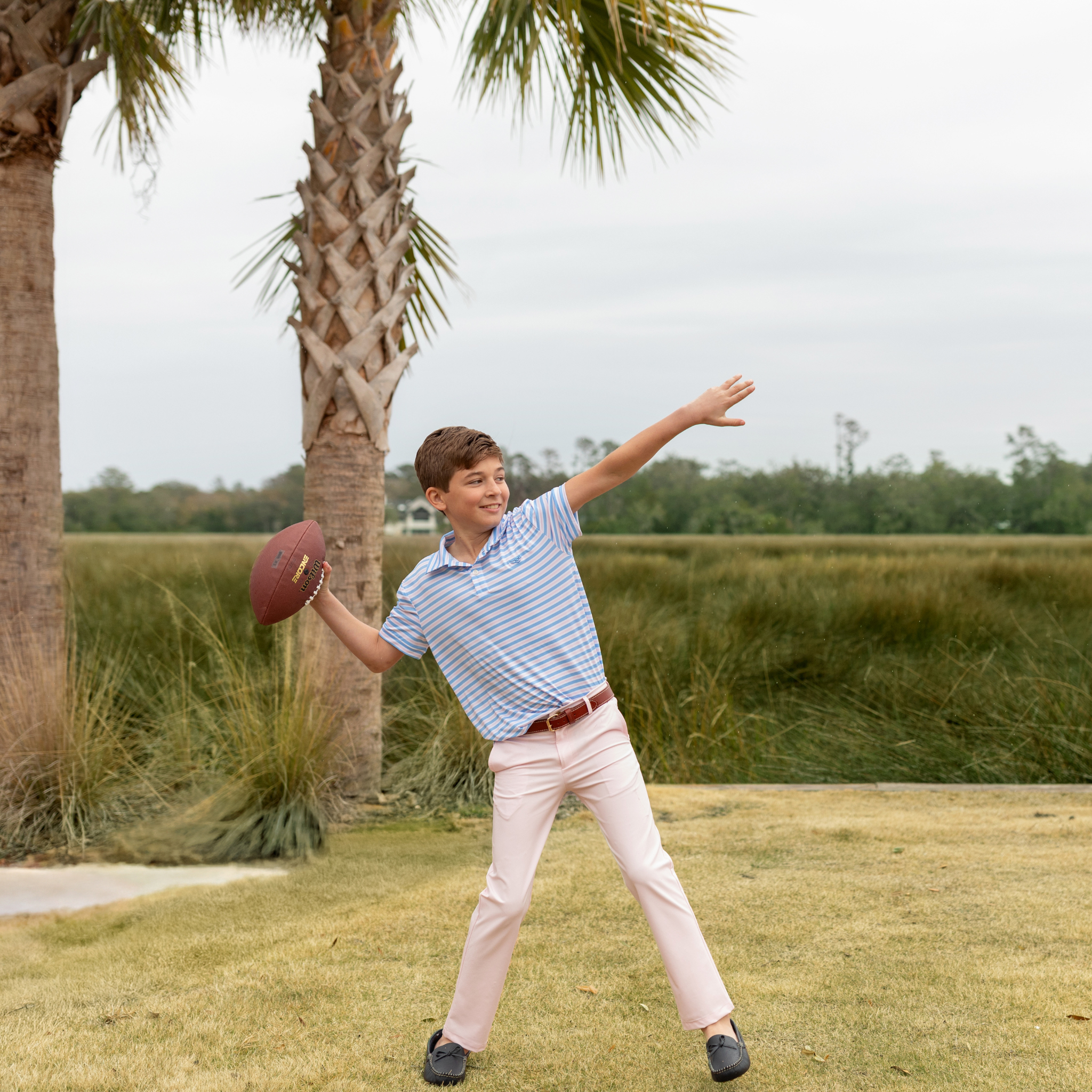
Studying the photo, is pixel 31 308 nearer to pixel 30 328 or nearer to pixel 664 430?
pixel 30 328

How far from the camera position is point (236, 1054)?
9.70 ft

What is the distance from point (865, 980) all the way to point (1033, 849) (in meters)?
1.78

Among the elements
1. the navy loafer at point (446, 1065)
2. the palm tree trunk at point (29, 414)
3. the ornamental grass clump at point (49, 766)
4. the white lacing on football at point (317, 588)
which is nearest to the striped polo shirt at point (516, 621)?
the white lacing on football at point (317, 588)

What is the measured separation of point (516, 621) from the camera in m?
2.70

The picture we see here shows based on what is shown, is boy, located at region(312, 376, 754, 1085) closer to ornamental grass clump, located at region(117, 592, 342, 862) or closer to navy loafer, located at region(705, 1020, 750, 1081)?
navy loafer, located at region(705, 1020, 750, 1081)

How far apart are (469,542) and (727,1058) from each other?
141 cm

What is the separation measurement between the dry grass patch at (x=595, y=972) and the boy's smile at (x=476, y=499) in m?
1.45

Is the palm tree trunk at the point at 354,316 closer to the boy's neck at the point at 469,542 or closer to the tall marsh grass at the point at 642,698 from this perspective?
the tall marsh grass at the point at 642,698

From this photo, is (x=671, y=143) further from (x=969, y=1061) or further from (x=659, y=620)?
(x=969, y=1061)

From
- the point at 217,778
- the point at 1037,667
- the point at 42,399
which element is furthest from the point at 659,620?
the point at 42,399

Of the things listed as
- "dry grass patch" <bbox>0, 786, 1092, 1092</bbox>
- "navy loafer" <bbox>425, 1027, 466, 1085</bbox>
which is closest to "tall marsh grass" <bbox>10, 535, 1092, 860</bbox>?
"dry grass patch" <bbox>0, 786, 1092, 1092</bbox>

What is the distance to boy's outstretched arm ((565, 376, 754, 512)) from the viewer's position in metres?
2.67

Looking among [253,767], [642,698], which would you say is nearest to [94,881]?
[253,767]

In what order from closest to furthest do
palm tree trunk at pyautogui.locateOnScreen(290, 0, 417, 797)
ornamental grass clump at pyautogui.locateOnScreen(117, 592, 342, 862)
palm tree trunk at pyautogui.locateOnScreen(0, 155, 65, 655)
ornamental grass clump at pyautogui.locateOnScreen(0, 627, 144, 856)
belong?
ornamental grass clump at pyautogui.locateOnScreen(117, 592, 342, 862)
ornamental grass clump at pyautogui.locateOnScreen(0, 627, 144, 856)
palm tree trunk at pyautogui.locateOnScreen(0, 155, 65, 655)
palm tree trunk at pyautogui.locateOnScreen(290, 0, 417, 797)
